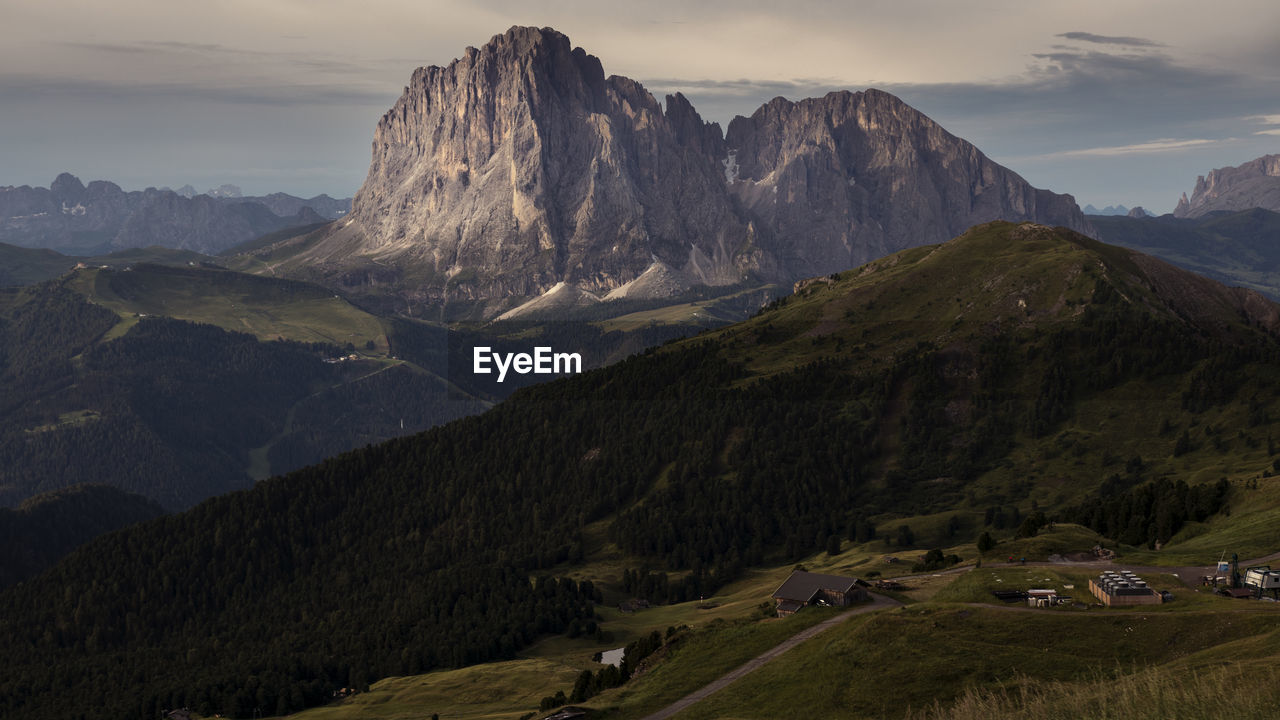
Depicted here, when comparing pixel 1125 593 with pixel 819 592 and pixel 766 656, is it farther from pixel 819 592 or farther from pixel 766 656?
pixel 766 656

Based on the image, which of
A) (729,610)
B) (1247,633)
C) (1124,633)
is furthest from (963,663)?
(729,610)

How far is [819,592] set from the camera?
138750 millimetres

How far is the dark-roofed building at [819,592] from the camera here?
13660 cm

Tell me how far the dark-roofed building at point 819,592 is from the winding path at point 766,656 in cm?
250

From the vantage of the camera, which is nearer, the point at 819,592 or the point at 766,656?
the point at 766,656

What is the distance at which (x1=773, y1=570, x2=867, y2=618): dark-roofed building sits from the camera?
448ft

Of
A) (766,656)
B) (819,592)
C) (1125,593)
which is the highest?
(1125,593)

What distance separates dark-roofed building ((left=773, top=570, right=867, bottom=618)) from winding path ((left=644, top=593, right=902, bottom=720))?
250 centimetres

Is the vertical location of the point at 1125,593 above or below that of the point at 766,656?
above

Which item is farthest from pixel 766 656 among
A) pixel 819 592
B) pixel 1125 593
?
pixel 1125 593

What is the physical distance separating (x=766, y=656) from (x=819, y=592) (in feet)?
63.4

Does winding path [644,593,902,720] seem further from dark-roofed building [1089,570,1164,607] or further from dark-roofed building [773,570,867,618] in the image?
dark-roofed building [1089,570,1164,607]

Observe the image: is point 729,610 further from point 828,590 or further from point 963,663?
point 963,663

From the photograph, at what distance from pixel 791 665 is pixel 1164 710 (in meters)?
59.7
